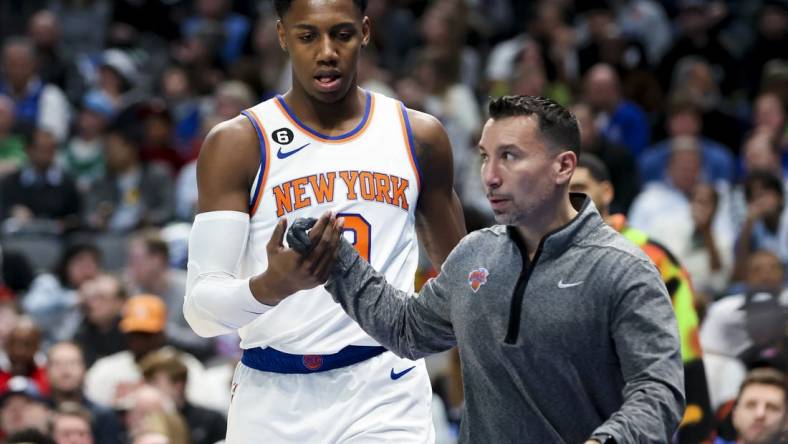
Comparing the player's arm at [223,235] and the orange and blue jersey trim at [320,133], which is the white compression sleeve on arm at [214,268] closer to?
the player's arm at [223,235]

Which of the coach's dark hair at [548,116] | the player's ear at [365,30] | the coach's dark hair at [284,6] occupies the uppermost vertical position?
the coach's dark hair at [284,6]

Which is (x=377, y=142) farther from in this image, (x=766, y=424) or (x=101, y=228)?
(x=101, y=228)

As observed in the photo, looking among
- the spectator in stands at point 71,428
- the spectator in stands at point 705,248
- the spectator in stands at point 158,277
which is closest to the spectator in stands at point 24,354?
the spectator in stands at point 158,277

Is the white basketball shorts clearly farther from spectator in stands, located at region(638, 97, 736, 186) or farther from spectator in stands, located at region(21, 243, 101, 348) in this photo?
spectator in stands, located at region(638, 97, 736, 186)

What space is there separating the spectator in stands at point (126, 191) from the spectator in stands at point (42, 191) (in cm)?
25

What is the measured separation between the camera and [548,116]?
11.7 feet

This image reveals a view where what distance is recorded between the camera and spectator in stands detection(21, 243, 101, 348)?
10.7m

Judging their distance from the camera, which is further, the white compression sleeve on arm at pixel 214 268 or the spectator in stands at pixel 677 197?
the spectator in stands at pixel 677 197

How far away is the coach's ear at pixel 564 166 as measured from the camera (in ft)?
11.7

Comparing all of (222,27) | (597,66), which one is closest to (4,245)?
(222,27)

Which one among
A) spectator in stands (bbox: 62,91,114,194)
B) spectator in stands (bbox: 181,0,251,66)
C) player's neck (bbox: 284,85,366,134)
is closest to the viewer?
player's neck (bbox: 284,85,366,134)

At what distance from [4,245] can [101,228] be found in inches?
36.5

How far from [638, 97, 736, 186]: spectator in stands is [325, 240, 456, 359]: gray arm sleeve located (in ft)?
25.3

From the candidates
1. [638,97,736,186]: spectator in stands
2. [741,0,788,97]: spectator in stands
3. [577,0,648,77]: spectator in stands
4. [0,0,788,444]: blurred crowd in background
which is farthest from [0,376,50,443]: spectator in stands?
[741,0,788,97]: spectator in stands
